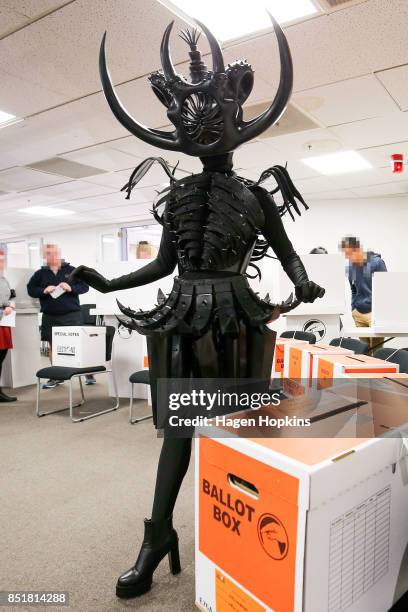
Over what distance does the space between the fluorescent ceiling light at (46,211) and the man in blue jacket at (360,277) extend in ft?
17.0

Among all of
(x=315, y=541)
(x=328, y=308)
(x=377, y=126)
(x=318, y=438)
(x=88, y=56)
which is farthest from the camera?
(x=377, y=126)

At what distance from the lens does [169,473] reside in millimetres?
1294

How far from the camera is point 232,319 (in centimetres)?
118

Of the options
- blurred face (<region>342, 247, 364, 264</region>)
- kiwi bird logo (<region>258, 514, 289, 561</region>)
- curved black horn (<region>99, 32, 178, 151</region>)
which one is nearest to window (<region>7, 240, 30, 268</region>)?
blurred face (<region>342, 247, 364, 264</region>)

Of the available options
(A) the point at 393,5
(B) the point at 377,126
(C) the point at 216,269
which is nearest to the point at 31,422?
(C) the point at 216,269

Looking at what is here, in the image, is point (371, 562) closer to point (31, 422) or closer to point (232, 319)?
point (232, 319)

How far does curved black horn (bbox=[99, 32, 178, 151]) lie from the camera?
1187 mm

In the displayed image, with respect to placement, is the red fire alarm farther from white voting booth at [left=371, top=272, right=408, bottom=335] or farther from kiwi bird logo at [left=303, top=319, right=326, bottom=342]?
kiwi bird logo at [left=303, top=319, right=326, bottom=342]

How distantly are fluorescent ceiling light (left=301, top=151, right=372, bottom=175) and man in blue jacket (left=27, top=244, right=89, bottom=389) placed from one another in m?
2.89

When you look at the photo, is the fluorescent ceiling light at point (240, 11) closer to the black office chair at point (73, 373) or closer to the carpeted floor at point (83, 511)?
the carpeted floor at point (83, 511)

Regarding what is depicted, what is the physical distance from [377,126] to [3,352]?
407cm

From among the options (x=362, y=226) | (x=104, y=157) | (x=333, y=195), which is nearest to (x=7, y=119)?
(x=104, y=157)

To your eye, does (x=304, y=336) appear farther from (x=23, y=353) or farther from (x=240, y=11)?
(x=23, y=353)

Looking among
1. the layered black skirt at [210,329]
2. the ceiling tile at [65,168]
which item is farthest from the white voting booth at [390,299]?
the ceiling tile at [65,168]
